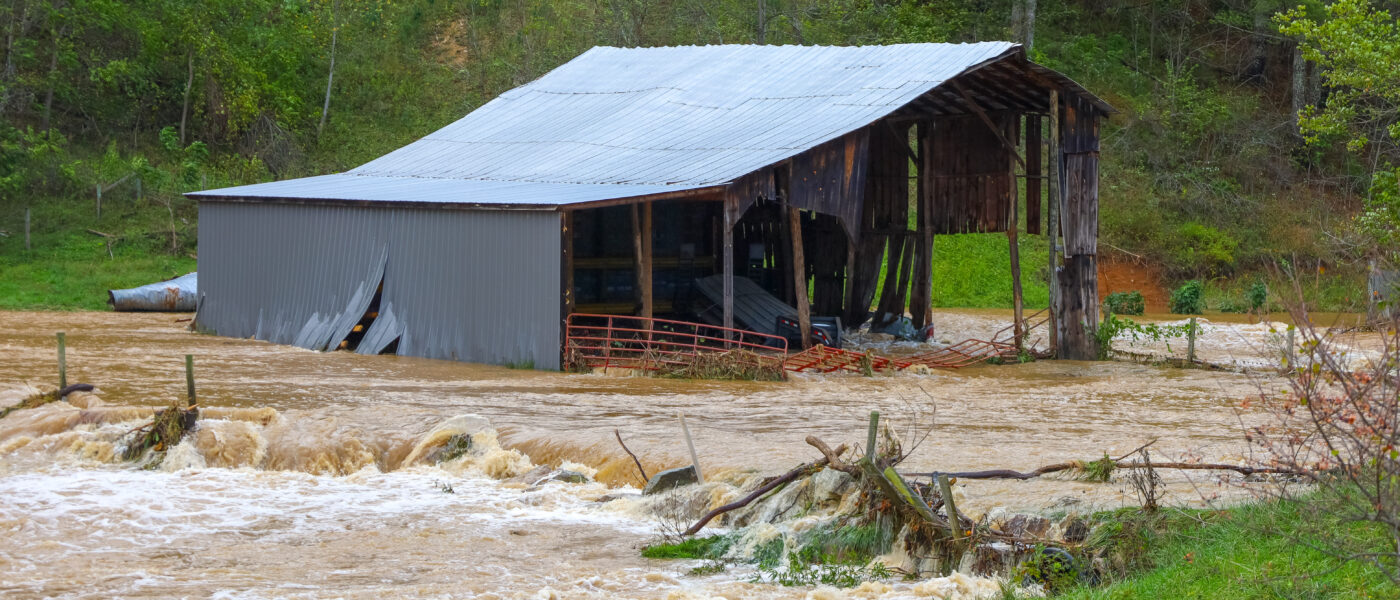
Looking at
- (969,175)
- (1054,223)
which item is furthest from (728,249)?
(969,175)

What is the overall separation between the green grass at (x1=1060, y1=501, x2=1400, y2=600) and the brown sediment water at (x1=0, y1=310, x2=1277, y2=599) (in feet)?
2.31

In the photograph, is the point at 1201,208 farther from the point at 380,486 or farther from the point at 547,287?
the point at 380,486

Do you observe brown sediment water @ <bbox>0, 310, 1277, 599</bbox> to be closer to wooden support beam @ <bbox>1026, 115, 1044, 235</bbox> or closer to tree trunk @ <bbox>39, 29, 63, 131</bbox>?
wooden support beam @ <bbox>1026, 115, 1044, 235</bbox>

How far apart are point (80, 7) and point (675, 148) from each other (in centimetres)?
1983

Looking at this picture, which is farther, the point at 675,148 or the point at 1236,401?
the point at 675,148

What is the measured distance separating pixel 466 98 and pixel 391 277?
22.2 m

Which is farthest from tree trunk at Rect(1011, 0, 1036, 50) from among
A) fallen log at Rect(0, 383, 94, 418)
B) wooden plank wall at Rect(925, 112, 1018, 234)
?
fallen log at Rect(0, 383, 94, 418)

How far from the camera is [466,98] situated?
46.2m

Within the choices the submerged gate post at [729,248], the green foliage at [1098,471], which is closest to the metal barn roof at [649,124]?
the submerged gate post at [729,248]

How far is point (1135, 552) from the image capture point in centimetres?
1054

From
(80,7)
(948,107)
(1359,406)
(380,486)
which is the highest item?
(80,7)

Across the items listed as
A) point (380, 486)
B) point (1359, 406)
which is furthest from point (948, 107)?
point (1359, 406)

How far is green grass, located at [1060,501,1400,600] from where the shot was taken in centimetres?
882

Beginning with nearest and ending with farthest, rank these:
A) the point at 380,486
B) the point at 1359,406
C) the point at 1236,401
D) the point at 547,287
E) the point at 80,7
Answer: the point at 1359,406
the point at 380,486
the point at 1236,401
the point at 547,287
the point at 80,7
